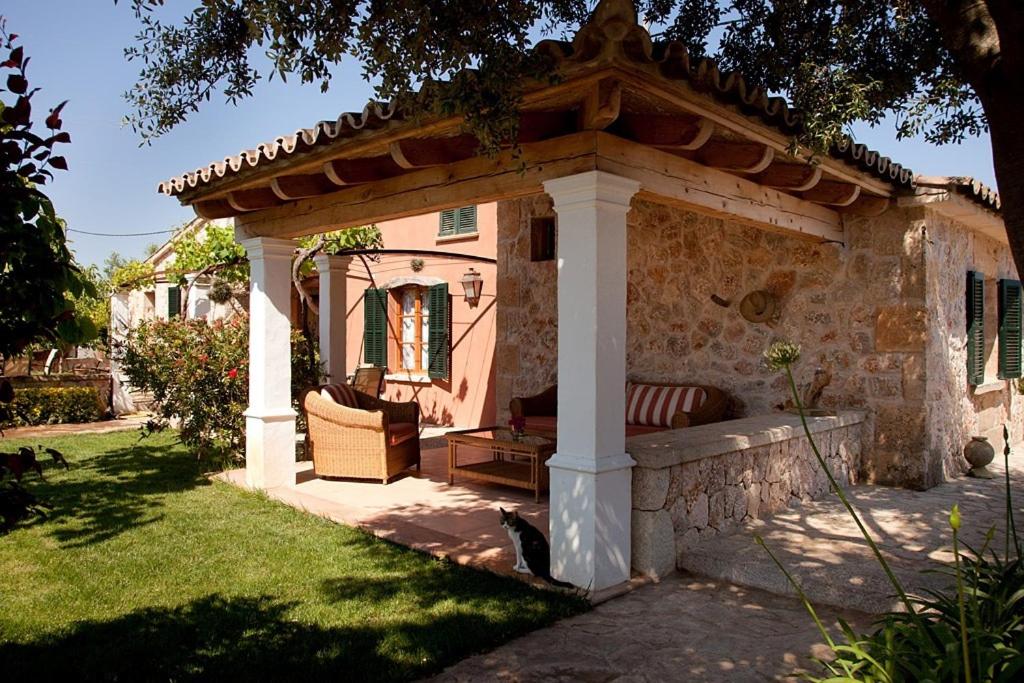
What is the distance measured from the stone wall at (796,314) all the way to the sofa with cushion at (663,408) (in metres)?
0.24

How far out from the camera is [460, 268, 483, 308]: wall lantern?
10656 mm

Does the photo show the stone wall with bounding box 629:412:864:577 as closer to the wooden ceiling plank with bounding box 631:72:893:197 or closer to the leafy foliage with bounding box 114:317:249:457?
the wooden ceiling plank with bounding box 631:72:893:197

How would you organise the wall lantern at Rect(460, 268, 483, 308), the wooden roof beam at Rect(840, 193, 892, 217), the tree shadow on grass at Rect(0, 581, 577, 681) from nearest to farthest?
the tree shadow on grass at Rect(0, 581, 577, 681) → the wooden roof beam at Rect(840, 193, 892, 217) → the wall lantern at Rect(460, 268, 483, 308)

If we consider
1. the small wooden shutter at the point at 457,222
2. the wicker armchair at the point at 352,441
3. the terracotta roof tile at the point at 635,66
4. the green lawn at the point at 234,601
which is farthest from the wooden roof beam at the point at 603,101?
the small wooden shutter at the point at 457,222

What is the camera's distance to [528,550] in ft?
13.8

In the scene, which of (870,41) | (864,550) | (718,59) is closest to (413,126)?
(718,59)

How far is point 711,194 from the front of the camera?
4848 mm

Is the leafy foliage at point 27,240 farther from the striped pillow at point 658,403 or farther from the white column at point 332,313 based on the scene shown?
the white column at point 332,313

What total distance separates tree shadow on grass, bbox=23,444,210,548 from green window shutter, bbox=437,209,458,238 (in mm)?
5040

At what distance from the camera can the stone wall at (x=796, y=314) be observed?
6285 mm

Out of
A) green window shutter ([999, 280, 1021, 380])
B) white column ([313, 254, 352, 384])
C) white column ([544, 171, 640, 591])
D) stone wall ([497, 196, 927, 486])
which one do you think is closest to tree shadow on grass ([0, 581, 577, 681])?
white column ([544, 171, 640, 591])

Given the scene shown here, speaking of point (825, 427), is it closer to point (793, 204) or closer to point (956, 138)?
point (793, 204)

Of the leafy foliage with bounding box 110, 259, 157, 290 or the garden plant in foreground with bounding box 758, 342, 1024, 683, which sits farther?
the leafy foliage with bounding box 110, 259, 157, 290

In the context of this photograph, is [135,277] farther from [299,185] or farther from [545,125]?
[545,125]
